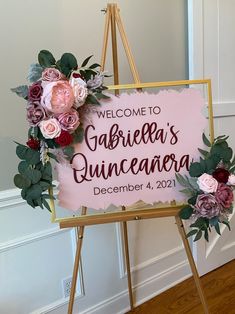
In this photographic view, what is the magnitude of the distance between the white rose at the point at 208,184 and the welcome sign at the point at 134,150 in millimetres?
99

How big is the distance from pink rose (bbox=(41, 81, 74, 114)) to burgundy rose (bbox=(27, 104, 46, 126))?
0.8 inches

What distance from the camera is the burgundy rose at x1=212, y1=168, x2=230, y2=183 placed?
1174 mm

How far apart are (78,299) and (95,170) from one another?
2.78ft

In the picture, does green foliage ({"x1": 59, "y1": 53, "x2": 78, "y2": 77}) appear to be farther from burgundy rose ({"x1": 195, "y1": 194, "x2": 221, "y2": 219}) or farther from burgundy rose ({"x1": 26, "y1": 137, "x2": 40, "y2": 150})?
burgundy rose ({"x1": 195, "y1": 194, "x2": 221, "y2": 219})

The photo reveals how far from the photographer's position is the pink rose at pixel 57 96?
106cm

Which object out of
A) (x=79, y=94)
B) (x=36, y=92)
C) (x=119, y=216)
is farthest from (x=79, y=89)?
(x=119, y=216)

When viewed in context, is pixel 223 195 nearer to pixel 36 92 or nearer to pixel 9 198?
pixel 36 92

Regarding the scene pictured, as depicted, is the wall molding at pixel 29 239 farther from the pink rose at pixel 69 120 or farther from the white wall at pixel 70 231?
the pink rose at pixel 69 120

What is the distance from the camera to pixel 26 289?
5.06ft

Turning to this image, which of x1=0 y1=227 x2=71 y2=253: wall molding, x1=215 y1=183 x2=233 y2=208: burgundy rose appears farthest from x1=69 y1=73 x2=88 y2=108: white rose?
x1=0 y1=227 x2=71 y2=253: wall molding

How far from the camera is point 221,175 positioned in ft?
3.85

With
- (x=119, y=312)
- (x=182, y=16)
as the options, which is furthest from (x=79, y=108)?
(x=119, y=312)

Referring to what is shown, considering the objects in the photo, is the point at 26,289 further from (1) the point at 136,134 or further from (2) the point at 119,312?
(1) the point at 136,134

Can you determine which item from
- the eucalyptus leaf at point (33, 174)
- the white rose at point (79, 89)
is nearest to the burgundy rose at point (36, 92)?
the white rose at point (79, 89)
